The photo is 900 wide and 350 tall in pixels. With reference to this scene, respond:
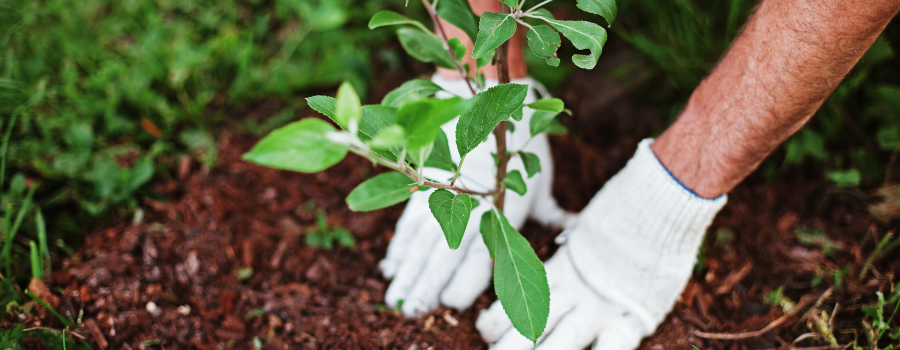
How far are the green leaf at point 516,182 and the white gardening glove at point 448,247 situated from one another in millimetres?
273

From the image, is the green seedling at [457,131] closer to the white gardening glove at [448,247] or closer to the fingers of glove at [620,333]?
the white gardening glove at [448,247]

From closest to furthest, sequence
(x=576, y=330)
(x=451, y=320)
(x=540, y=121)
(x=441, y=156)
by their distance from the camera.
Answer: (x=441, y=156) → (x=540, y=121) → (x=576, y=330) → (x=451, y=320)

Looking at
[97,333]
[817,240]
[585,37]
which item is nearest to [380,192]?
[585,37]

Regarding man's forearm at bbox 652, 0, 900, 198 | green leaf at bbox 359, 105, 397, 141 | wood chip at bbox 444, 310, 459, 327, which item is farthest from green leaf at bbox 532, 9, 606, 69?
wood chip at bbox 444, 310, 459, 327

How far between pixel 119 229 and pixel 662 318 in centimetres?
166

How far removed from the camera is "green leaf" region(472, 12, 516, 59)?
78cm

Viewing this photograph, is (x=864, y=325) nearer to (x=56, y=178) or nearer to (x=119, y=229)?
(x=119, y=229)

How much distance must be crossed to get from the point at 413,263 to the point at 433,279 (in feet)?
0.27

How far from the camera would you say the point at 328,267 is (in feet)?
5.01

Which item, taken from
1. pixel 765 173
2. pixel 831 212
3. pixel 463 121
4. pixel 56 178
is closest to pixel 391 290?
pixel 463 121

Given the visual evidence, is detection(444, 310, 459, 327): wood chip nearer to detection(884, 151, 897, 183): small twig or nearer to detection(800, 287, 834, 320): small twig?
detection(800, 287, 834, 320): small twig

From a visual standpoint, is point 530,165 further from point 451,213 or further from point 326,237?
point 326,237

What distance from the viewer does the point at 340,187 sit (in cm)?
175

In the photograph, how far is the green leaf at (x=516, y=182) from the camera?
1081 mm
